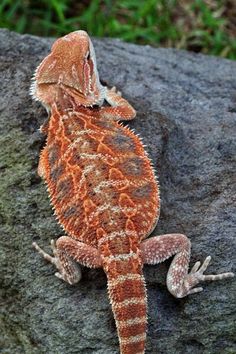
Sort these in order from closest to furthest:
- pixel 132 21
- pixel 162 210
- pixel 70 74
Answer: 1. pixel 162 210
2. pixel 70 74
3. pixel 132 21

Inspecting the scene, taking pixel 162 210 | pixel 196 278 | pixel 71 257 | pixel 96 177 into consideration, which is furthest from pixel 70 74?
pixel 196 278

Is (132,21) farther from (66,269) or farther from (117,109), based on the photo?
(66,269)

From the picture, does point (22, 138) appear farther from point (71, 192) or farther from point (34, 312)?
point (34, 312)

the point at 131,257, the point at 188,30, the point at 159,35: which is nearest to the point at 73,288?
the point at 131,257

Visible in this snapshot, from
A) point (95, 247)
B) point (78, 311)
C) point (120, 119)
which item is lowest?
point (78, 311)

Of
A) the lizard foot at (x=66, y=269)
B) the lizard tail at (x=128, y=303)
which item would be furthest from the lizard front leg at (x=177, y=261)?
the lizard foot at (x=66, y=269)

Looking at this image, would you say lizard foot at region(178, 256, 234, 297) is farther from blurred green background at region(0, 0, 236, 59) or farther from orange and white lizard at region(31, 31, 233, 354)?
blurred green background at region(0, 0, 236, 59)
